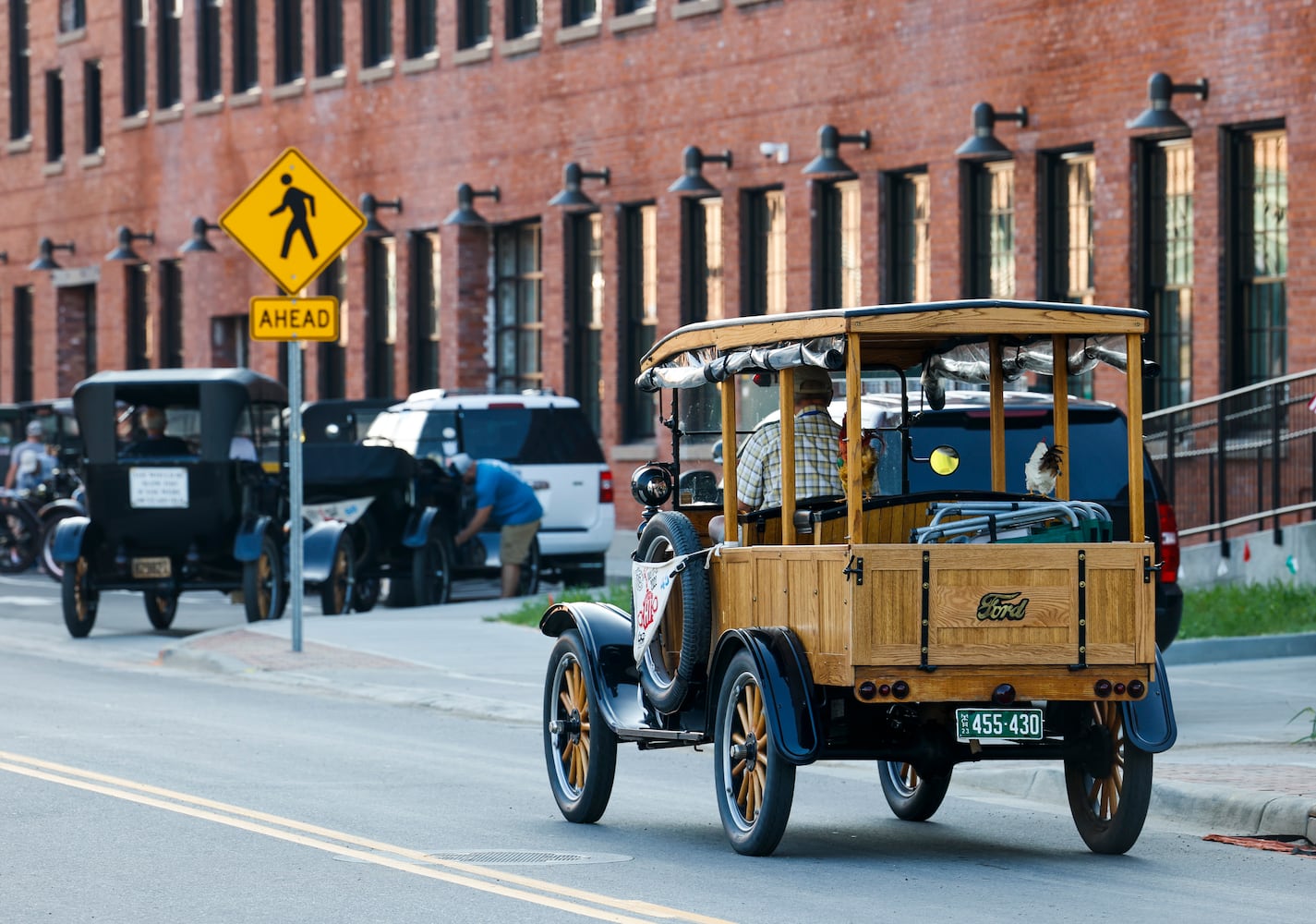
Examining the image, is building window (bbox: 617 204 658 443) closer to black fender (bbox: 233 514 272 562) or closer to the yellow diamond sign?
black fender (bbox: 233 514 272 562)

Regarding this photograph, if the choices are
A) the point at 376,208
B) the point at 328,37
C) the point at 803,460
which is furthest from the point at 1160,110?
the point at 328,37

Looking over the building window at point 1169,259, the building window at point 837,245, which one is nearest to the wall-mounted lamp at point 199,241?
the building window at point 837,245

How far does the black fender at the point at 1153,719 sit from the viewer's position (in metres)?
9.62

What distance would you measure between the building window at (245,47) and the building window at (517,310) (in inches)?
301

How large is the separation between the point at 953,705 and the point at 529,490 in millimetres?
14594

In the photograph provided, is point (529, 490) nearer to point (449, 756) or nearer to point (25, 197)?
point (449, 756)

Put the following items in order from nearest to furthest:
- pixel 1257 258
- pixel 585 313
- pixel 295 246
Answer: pixel 295 246 < pixel 1257 258 < pixel 585 313

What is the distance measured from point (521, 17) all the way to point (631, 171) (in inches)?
146

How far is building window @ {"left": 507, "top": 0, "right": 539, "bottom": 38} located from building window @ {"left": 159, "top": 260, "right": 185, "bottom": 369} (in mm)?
10925

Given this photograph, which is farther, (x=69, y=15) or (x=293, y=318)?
(x=69, y=15)

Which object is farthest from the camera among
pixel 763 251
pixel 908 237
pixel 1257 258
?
pixel 763 251

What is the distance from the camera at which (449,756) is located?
13.6 m

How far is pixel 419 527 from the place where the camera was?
23469 millimetres

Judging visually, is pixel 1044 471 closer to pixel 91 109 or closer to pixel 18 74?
pixel 91 109
